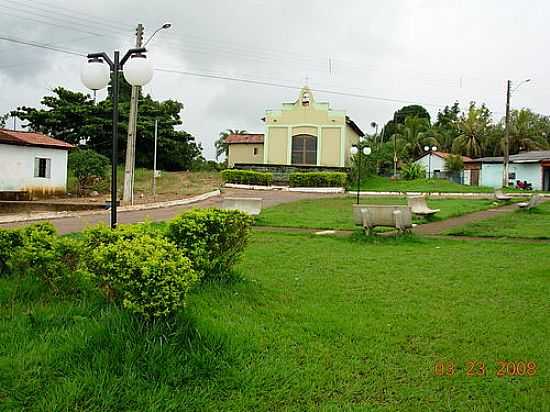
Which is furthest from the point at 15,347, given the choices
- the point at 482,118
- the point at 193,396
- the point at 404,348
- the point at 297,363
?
the point at 482,118

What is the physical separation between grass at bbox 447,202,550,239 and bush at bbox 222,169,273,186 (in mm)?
18413

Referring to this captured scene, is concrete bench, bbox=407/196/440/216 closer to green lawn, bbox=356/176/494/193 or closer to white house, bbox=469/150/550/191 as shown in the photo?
green lawn, bbox=356/176/494/193

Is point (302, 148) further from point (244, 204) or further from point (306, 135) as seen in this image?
point (244, 204)

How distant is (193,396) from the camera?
3.13 meters

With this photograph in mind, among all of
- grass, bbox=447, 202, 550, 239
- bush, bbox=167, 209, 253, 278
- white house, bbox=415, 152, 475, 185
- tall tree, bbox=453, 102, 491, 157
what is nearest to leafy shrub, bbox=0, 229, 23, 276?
bush, bbox=167, 209, 253, 278

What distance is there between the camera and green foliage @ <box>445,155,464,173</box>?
4503 cm

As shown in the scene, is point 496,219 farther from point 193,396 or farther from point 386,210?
point 193,396

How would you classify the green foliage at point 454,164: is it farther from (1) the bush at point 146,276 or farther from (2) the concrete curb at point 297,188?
(1) the bush at point 146,276

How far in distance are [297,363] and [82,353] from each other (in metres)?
1.35

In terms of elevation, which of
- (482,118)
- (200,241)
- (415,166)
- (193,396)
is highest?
(482,118)

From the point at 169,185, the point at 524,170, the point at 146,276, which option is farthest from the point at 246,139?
A: the point at 146,276

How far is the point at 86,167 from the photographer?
2636 centimetres

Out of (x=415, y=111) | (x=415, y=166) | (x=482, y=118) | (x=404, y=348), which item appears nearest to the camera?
(x=404, y=348)

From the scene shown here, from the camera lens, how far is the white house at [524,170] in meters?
40.4
